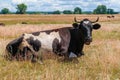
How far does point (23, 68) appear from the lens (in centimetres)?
963

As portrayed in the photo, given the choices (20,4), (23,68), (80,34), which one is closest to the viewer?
(23,68)

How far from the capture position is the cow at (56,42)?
1127 cm

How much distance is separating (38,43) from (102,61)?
2349 mm

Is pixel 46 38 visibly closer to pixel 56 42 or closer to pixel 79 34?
pixel 56 42

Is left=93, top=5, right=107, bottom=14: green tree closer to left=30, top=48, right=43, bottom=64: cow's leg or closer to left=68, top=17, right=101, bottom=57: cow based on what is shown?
left=68, top=17, right=101, bottom=57: cow

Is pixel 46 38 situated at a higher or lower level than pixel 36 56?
higher

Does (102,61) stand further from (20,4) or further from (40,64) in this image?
(20,4)

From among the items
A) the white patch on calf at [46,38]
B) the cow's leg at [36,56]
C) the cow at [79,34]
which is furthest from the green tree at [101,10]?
the cow's leg at [36,56]

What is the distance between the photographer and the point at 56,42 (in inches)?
456

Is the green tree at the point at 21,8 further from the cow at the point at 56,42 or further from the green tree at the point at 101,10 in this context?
the cow at the point at 56,42

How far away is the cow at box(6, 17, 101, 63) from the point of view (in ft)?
37.0

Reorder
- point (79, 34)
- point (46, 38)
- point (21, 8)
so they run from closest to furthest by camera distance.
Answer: point (46, 38)
point (79, 34)
point (21, 8)

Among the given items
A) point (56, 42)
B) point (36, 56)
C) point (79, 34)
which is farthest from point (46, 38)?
point (79, 34)

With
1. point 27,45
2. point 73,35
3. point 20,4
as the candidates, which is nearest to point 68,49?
point 73,35
